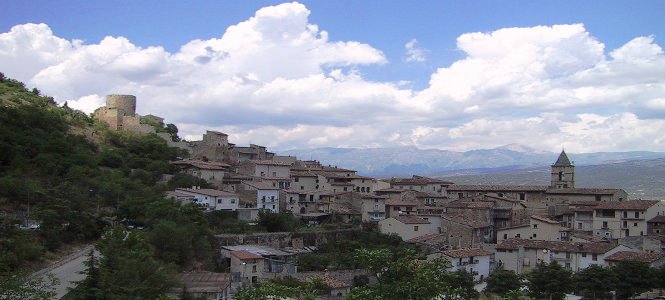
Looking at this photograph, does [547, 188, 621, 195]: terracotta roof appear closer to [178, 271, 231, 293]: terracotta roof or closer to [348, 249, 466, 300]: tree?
[178, 271, 231, 293]: terracotta roof

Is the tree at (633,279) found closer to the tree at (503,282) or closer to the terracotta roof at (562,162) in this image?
the tree at (503,282)

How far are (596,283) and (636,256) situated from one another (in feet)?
15.0

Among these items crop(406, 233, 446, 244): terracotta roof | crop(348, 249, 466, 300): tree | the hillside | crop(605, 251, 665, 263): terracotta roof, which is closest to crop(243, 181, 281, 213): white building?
crop(406, 233, 446, 244): terracotta roof

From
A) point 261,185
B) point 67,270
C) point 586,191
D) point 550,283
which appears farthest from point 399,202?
point 67,270

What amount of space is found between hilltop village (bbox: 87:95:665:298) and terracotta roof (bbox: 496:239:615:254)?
5 cm

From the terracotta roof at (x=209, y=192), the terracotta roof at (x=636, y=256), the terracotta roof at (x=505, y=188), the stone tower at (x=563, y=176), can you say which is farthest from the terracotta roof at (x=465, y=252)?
the stone tower at (x=563, y=176)

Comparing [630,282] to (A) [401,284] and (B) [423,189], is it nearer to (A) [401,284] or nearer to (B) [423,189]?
(A) [401,284]

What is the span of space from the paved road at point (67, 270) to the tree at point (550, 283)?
19250mm

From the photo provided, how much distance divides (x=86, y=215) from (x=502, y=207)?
83.6 feet

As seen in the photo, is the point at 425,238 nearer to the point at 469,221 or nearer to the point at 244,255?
the point at 469,221

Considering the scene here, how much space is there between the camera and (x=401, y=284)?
691 inches

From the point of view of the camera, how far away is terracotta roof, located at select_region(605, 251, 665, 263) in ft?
110

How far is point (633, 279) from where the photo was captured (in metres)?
31.2

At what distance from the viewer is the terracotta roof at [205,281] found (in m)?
28.4
